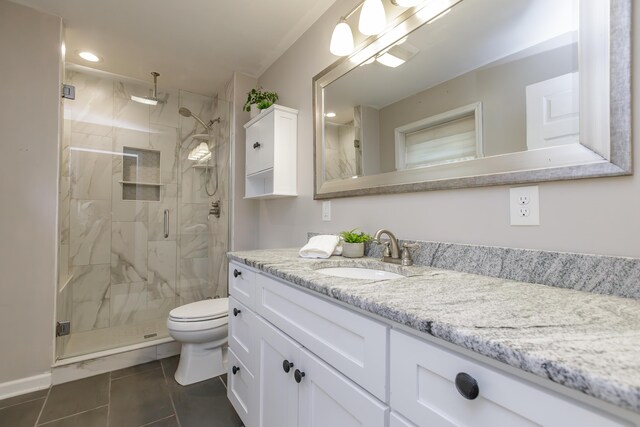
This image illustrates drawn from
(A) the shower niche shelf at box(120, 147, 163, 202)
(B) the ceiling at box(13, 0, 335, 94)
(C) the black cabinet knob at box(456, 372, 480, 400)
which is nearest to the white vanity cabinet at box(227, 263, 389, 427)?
(C) the black cabinet knob at box(456, 372, 480, 400)

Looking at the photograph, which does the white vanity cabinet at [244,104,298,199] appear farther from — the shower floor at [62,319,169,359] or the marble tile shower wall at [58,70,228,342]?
the shower floor at [62,319,169,359]

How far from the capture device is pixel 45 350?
1.81 metres

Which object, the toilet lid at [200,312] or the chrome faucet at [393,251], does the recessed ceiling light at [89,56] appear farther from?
the chrome faucet at [393,251]

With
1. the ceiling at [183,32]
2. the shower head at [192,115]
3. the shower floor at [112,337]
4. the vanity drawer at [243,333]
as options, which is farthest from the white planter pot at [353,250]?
the shower head at [192,115]

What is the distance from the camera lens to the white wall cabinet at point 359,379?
16.6 inches

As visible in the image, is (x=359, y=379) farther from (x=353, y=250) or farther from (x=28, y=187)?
(x=28, y=187)

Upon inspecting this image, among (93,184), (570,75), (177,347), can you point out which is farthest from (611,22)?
(93,184)

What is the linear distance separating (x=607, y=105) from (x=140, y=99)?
3156mm

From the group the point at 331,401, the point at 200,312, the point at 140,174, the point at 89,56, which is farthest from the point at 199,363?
the point at 89,56

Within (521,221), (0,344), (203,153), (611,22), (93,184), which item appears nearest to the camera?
(611,22)

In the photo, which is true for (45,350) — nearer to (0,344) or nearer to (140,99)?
(0,344)

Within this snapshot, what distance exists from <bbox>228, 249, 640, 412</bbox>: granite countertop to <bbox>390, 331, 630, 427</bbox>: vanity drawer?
5cm

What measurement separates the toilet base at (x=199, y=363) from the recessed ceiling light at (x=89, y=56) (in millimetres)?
2357

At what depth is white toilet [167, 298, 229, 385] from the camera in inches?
71.0
